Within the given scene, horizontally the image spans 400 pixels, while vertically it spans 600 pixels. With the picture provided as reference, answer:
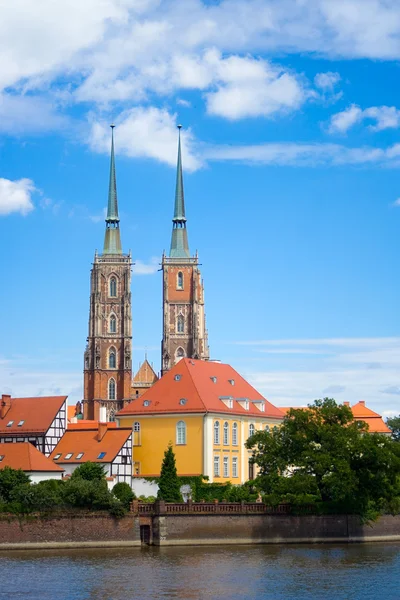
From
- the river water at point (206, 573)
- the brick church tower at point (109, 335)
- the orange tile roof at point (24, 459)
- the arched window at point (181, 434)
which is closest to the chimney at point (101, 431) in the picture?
the arched window at point (181, 434)

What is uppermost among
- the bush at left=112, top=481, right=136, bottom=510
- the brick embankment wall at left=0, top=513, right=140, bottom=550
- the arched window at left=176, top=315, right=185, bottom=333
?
the arched window at left=176, top=315, right=185, bottom=333

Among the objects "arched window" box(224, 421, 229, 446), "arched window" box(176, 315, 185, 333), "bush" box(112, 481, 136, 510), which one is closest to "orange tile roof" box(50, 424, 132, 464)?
"bush" box(112, 481, 136, 510)

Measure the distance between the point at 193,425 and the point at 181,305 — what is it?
64479mm

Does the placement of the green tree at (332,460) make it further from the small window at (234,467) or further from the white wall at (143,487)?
the small window at (234,467)

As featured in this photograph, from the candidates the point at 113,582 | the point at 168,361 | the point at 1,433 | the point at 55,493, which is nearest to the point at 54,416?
the point at 1,433

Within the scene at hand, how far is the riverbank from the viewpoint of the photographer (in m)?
68.2

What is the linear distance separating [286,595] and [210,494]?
33.9m

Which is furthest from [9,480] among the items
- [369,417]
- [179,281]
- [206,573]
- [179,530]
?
[179,281]

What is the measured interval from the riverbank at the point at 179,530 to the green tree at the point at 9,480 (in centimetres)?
218

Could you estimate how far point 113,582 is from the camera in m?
53.8

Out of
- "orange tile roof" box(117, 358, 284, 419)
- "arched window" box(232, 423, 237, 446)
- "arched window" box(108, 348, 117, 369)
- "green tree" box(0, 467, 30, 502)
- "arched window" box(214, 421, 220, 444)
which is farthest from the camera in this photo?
"arched window" box(108, 348, 117, 369)

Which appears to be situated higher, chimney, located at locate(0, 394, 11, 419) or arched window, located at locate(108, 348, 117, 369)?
arched window, located at locate(108, 348, 117, 369)

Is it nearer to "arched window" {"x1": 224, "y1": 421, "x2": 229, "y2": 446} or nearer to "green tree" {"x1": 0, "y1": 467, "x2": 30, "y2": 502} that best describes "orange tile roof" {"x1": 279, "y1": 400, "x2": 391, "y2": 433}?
"arched window" {"x1": 224, "y1": 421, "x2": 229, "y2": 446}

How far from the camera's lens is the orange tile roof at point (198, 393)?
88.4m
